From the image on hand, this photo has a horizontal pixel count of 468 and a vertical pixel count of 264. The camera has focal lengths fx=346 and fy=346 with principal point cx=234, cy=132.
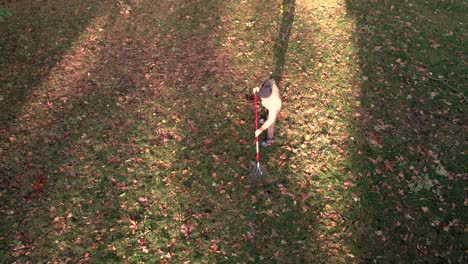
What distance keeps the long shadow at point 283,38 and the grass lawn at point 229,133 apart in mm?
51

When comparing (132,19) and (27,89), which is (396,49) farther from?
(27,89)

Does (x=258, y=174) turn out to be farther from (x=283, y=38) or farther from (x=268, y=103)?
(x=283, y=38)

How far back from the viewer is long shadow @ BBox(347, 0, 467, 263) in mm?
6504

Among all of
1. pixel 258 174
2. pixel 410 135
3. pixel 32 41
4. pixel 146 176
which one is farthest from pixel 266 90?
pixel 32 41

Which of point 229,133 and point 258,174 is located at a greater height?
point 229,133

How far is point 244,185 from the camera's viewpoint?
7219 mm

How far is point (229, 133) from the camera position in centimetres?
812

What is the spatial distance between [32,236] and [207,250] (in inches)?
129

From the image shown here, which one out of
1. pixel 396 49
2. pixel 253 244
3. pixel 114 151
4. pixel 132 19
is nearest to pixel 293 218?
pixel 253 244

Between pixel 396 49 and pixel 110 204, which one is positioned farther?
pixel 396 49

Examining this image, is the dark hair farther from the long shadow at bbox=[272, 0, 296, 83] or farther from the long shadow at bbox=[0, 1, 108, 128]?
the long shadow at bbox=[0, 1, 108, 128]

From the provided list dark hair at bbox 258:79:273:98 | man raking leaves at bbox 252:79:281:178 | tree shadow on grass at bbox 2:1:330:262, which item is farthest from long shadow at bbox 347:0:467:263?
dark hair at bbox 258:79:273:98

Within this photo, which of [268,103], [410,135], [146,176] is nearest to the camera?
[268,103]

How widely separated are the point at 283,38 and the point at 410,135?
463 centimetres
